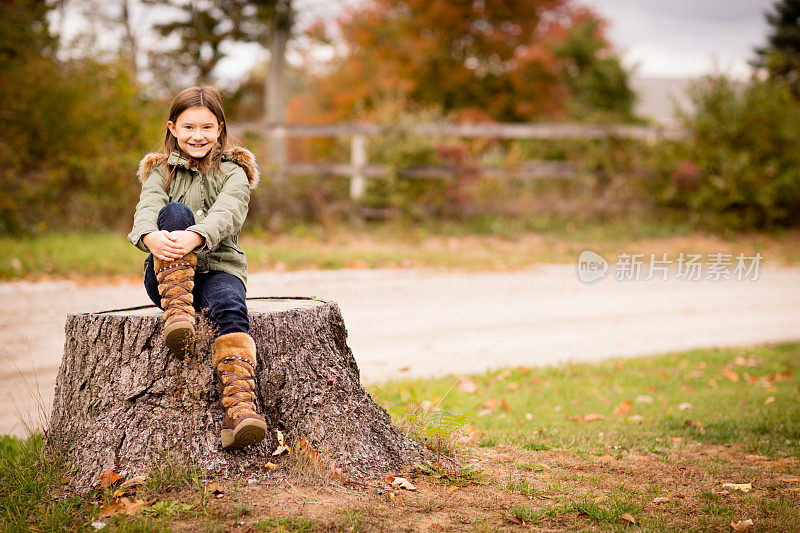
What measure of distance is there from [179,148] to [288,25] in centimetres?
1354

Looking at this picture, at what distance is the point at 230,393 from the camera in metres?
3.24

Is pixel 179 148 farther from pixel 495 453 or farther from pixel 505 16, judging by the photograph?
pixel 505 16

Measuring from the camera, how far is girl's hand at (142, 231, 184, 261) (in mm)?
3264

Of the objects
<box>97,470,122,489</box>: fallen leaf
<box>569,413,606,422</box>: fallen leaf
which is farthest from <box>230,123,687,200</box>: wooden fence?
<box>97,470,122,489</box>: fallen leaf

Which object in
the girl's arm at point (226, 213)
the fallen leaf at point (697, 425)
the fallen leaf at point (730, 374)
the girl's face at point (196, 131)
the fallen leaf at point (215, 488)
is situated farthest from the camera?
the fallen leaf at point (730, 374)

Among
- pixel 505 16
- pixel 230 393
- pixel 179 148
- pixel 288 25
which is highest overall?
pixel 505 16

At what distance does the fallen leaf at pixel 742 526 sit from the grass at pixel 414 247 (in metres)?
8.08

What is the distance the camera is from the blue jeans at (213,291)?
3303mm

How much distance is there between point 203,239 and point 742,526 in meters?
2.73

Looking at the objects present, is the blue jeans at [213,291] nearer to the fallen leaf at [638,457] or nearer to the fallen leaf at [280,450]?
the fallen leaf at [280,450]

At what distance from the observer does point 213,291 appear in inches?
134

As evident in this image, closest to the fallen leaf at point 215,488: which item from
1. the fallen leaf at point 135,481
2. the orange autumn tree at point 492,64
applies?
the fallen leaf at point 135,481

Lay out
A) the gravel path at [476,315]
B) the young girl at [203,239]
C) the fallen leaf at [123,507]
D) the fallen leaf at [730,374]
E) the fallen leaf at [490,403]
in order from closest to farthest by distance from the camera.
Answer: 1. the fallen leaf at [123,507]
2. the young girl at [203,239]
3. the fallen leaf at [490,403]
4. the fallen leaf at [730,374]
5. the gravel path at [476,315]

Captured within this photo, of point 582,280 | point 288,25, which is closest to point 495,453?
point 582,280
